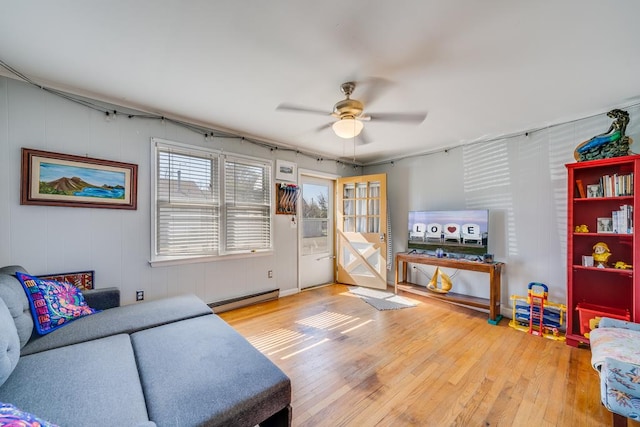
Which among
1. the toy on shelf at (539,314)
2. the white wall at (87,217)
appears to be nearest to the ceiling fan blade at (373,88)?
the white wall at (87,217)

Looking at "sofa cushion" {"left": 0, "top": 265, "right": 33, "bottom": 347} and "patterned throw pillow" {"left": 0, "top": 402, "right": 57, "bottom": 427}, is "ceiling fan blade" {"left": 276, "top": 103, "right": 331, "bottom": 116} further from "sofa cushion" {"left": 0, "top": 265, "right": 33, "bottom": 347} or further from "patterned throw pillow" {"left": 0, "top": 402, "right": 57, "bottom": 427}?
"patterned throw pillow" {"left": 0, "top": 402, "right": 57, "bottom": 427}

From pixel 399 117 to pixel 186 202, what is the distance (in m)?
2.67

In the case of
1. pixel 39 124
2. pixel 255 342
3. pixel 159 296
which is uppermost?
pixel 39 124

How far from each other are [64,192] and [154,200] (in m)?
0.71

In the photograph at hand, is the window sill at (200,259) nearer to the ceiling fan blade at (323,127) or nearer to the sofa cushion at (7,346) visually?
the sofa cushion at (7,346)

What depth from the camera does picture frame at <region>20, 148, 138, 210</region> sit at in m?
2.24

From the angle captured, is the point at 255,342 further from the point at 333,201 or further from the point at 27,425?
the point at 333,201

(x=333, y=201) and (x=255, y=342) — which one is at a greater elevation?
(x=333, y=201)

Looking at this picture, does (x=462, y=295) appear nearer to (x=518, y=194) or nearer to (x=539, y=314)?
(x=539, y=314)

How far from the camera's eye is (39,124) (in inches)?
90.3

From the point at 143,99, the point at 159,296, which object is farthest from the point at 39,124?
the point at 159,296

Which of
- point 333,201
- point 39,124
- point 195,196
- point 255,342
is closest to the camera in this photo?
point 39,124

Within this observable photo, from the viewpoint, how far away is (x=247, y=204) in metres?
3.67

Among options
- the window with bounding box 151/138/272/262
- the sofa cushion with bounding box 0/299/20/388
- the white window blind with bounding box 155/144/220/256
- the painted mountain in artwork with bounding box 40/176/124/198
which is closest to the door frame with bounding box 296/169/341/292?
the window with bounding box 151/138/272/262
